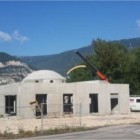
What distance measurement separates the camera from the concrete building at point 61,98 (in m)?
54.5

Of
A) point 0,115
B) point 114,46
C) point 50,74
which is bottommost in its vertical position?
point 0,115

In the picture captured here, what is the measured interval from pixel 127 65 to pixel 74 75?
53.7ft

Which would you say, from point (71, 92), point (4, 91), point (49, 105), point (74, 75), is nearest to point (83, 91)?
point (71, 92)

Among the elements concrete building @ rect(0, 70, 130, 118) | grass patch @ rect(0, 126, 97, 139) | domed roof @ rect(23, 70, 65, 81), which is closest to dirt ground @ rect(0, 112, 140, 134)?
grass patch @ rect(0, 126, 97, 139)

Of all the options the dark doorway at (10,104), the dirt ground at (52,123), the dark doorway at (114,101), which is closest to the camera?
the dirt ground at (52,123)

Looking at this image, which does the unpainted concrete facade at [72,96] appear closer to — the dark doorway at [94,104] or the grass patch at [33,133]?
the dark doorway at [94,104]

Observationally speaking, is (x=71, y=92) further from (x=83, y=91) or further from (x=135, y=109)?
(x=135, y=109)

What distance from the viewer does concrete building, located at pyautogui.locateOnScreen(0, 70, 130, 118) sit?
5447cm

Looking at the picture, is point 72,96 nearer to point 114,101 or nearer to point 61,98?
point 61,98

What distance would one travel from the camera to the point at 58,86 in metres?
57.8

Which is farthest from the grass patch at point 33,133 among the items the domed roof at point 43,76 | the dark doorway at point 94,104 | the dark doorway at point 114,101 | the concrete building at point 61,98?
the domed roof at point 43,76

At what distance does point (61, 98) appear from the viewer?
57656 mm

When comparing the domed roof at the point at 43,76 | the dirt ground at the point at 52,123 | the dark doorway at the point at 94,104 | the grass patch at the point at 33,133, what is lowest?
the grass patch at the point at 33,133

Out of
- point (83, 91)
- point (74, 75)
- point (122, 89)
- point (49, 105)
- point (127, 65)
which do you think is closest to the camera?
point (49, 105)
